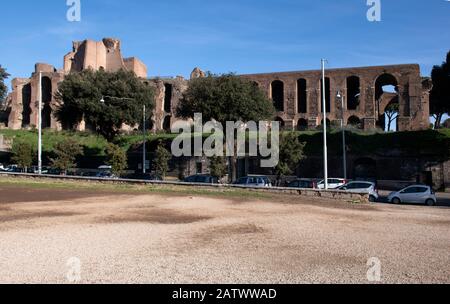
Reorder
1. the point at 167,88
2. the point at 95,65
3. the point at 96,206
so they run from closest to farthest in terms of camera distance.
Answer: the point at 96,206
the point at 167,88
the point at 95,65

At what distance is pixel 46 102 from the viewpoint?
74.0m

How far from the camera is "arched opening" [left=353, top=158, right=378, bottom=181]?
4066 cm

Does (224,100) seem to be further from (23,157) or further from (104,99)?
(23,157)

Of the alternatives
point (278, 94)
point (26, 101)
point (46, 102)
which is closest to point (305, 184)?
point (278, 94)

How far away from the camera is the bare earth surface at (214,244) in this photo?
7.29 metres

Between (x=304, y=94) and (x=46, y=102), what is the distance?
43452 millimetres

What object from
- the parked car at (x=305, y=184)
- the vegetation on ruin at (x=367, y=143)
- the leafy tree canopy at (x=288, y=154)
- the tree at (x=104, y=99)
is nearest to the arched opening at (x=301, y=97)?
the vegetation on ruin at (x=367, y=143)

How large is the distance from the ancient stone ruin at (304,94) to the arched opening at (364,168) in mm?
9683

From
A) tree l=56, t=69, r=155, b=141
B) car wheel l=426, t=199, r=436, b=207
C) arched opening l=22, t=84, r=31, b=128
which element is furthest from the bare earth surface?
arched opening l=22, t=84, r=31, b=128

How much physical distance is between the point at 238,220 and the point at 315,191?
1016cm

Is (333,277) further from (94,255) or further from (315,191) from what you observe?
(315,191)

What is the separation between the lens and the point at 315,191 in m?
23.2

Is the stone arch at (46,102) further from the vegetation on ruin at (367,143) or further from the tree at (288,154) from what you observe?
the tree at (288,154)
